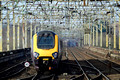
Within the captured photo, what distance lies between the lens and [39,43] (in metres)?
13.9

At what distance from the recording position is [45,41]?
13898mm

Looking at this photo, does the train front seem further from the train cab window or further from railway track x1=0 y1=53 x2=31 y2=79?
railway track x1=0 y1=53 x2=31 y2=79

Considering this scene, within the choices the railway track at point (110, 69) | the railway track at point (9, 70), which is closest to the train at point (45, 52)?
the railway track at point (9, 70)

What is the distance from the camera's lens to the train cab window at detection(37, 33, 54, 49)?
13.8 metres

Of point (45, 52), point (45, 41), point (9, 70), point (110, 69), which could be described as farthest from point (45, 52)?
point (110, 69)

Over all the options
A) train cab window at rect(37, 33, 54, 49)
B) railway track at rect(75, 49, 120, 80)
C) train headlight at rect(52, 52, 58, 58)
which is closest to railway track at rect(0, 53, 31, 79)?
train cab window at rect(37, 33, 54, 49)

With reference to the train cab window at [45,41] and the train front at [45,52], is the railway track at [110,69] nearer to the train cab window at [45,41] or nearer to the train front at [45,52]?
the train front at [45,52]

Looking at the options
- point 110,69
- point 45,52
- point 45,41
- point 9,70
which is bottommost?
point 9,70

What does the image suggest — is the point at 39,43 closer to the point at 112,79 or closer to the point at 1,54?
the point at 112,79

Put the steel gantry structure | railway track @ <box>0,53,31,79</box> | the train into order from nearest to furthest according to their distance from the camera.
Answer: the train < railway track @ <box>0,53,31,79</box> < the steel gantry structure

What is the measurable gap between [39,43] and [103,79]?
453cm

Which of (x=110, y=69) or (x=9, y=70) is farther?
(x=9, y=70)

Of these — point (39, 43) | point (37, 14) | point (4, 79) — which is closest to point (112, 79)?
point (39, 43)

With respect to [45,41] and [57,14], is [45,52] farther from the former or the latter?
[57,14]
